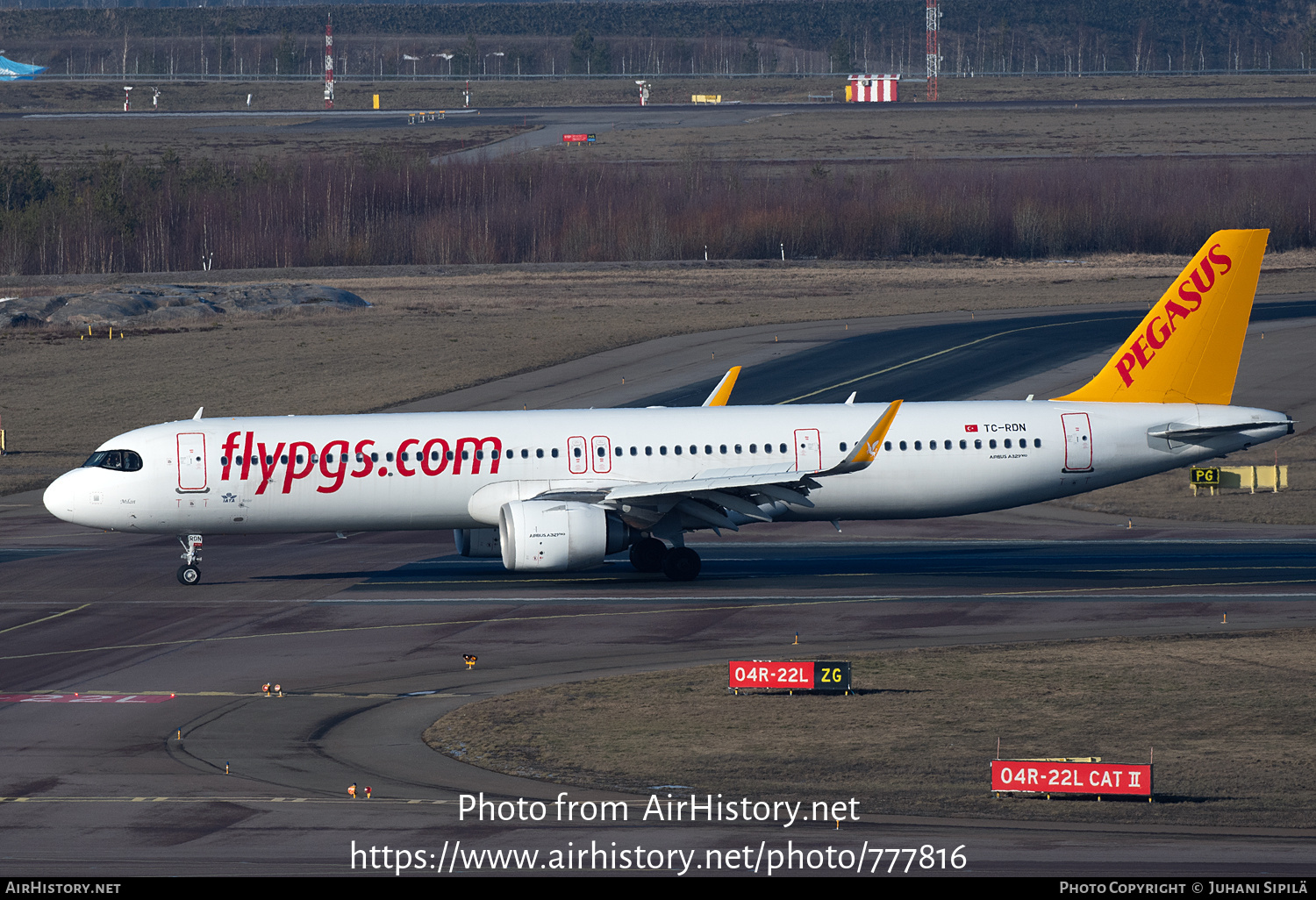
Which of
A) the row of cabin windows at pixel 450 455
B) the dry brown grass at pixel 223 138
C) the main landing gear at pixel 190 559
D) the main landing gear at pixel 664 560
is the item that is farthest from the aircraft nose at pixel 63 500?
the dry brown grass at pixel 223 138

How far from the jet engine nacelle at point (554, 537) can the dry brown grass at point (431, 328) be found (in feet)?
93.3

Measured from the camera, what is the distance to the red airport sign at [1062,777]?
2152cm

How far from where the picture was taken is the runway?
Result: 19.8 meters

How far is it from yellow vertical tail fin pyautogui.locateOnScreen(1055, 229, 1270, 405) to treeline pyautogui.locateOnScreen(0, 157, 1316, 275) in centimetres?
7583

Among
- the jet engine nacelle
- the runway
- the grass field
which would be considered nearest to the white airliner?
the jet engine nacelle

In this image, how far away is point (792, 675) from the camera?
28.7m

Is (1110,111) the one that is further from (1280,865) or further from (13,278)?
(1280,865)

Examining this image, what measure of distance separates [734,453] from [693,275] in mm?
70182

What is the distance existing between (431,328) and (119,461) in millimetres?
47754

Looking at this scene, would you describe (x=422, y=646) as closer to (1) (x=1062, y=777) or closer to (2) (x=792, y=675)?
(2) (x=792, y=675)

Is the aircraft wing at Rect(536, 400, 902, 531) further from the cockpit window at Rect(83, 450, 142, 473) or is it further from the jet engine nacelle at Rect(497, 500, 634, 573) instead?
the cockpit window at Rect(83, 450, 142, 473)

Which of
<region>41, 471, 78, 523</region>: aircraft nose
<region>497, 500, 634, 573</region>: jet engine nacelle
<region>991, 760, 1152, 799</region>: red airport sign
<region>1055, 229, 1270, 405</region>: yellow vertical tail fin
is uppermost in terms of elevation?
<region>1055, 229, 1270, 405</region>: yellow vertical tail fin

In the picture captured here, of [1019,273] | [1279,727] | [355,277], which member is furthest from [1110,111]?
[1279,727]

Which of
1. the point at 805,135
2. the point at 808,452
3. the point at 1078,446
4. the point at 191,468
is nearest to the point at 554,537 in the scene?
the point at 808,452
